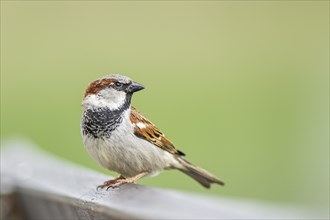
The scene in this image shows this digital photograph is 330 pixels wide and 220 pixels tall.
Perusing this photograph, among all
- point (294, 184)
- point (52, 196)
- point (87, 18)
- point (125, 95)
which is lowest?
point (294, 184)

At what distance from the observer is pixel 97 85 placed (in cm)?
159

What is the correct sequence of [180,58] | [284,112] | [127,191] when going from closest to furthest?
1. [127,191]
2. [284,112]
3. [180,58]

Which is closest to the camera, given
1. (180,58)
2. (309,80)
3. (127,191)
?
(127,191)

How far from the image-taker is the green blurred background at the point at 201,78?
531 cm

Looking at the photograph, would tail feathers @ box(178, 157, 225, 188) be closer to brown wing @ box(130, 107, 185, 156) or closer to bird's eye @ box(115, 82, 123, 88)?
brown wing @ box(130, 107, 185, 156)

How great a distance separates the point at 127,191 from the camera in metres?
1.47

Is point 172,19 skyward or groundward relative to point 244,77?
skyward

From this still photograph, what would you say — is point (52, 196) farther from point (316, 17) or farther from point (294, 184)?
point (316, 17)

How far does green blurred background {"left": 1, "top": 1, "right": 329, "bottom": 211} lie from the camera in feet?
17.4

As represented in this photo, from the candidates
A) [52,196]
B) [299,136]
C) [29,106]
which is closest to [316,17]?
[299,136]

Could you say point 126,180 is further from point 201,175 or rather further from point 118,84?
point 201,175

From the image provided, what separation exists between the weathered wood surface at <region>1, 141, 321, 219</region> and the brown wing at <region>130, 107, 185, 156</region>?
0.13 metres

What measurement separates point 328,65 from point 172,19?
293 cm

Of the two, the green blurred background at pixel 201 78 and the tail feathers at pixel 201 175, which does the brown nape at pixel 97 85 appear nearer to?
the tail feathers at pixel 201 175
